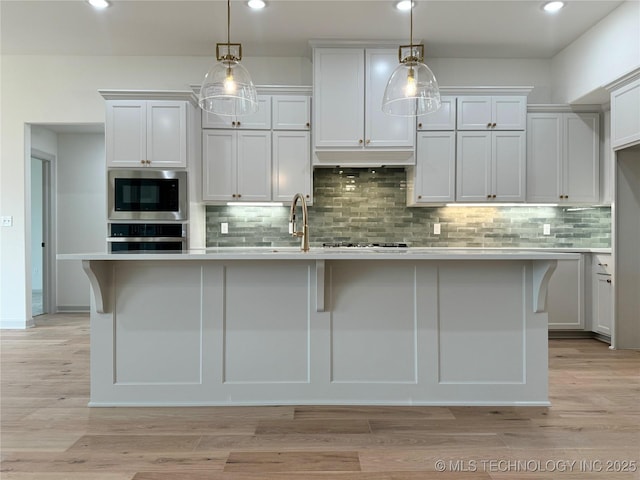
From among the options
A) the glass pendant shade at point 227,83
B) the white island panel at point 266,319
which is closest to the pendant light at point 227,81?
the glass pendant shade at point 227,83

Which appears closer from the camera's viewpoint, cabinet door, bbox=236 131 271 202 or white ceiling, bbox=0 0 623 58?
white ceiling, bbox=0 0 623 58

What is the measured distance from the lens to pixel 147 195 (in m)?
4.30

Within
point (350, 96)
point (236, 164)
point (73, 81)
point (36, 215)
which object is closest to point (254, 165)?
point (236, 164)

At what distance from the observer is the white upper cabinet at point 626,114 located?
372 cm

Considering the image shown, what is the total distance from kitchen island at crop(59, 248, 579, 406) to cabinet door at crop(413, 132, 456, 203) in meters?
2.12

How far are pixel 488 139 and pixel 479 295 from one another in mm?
2571

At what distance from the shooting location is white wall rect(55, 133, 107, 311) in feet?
20.5

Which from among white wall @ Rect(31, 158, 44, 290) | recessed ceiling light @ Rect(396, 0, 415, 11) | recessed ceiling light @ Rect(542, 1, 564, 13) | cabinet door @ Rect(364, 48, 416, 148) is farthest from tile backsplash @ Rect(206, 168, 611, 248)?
white wall @ Rect(31, 158, 44, 290)

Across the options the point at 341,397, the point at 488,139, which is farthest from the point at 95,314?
the point at 488,139

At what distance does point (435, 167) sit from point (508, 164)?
29.9 inches

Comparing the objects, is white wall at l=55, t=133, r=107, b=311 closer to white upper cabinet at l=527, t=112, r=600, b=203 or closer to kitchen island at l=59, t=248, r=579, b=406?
kitchen island at l=59, t=248, r=579, b=406

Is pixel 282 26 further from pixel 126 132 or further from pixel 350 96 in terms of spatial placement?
pixel 126 132

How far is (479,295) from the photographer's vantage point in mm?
2646

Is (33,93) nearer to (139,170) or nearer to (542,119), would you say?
(139,170)
